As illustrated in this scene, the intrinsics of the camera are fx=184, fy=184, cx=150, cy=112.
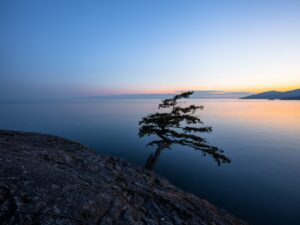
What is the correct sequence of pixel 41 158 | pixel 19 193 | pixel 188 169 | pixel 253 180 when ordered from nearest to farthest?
pixel 19 193 < pixel 41 158 < pixel 253 180 < pixel 188 169

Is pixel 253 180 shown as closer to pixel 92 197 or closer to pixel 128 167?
pixel 128 167

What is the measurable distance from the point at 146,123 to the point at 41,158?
11406 mm

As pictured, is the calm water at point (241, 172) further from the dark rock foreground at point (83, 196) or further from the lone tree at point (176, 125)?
the dark rock foreground at point (83, 196)

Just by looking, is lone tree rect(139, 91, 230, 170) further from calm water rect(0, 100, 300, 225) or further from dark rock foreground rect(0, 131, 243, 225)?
calm water rect(0, 100, 300, 225)

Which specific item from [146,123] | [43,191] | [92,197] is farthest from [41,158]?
[146,123]

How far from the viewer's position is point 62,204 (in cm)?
728

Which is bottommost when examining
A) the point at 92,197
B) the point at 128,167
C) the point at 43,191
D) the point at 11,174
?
the point at 128,167

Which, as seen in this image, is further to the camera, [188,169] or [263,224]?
[188,169]

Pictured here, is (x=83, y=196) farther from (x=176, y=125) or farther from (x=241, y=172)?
(x=241, y=172)

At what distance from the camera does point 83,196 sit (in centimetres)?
816

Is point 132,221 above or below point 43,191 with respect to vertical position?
below

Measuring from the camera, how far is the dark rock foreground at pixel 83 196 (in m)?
6.79

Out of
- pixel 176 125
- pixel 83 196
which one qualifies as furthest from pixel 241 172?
pixel 83 196

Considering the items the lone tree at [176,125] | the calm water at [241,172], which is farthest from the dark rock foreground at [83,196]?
the calm water at [241,172]
